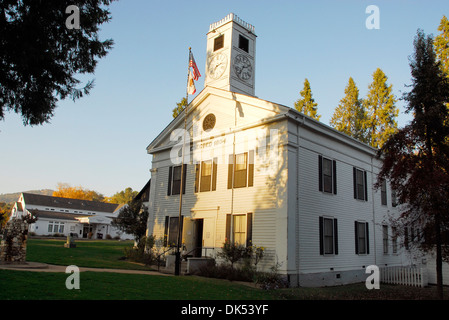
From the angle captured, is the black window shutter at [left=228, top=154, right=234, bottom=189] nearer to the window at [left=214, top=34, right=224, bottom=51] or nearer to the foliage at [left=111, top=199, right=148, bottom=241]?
the window at [left=214, top=34, right=224, bottom=51]

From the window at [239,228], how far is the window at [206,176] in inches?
91.9

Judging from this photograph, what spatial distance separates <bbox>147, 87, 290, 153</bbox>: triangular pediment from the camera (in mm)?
18234

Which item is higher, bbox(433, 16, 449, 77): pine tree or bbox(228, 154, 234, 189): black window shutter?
bbox(433, 16, 449, 77): pine tree

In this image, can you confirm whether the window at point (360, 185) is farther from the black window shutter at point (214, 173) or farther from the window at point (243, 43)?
the window at point (243, 43)

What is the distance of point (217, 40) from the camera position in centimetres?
2473

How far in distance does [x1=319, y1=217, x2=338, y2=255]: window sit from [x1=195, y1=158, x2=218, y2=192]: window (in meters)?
6.05

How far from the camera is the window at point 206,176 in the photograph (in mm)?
20297

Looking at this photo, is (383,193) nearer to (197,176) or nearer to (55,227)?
(197,176)

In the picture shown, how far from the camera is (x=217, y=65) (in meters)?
24.1

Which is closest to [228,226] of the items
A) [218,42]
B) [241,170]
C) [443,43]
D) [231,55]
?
[241,170]

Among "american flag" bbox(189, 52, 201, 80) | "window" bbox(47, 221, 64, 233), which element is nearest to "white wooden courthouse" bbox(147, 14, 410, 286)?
"american flag" bbox(189, 52, 201, 80)

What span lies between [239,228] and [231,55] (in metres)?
11.5

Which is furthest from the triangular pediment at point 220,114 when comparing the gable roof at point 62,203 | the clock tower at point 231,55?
the gable roof at point 62,203
